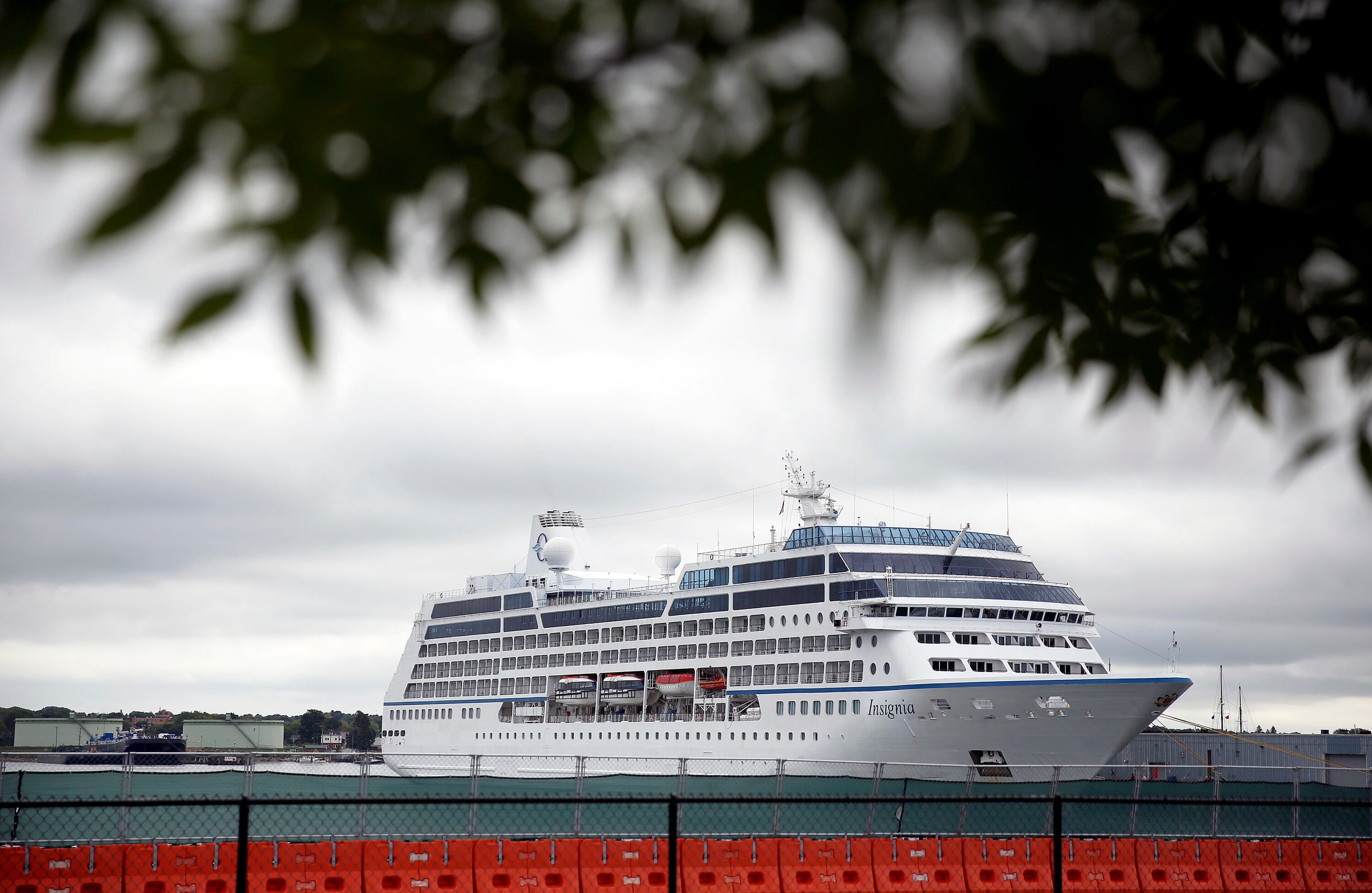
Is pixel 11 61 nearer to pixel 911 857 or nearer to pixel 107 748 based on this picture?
pixel 911 857

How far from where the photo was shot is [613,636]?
5209cm

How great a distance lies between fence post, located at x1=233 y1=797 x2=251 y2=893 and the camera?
7562 mm

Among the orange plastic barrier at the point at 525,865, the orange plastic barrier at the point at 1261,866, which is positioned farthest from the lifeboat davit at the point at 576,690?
the orange plastic barrier at the point at 525,865

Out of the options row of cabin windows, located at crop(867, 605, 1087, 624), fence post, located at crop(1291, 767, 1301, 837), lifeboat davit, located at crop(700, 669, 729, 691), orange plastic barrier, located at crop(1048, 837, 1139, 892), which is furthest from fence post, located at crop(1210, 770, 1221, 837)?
lifeboat davit, located at crop(700, 669, 729, 691)

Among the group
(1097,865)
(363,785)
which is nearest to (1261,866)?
(1097,865)

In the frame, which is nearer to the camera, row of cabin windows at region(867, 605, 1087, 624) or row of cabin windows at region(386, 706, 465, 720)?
row of cabin windows at region(867, 605, 1087, 624)

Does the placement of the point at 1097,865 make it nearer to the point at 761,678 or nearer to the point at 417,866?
the point at 417,866

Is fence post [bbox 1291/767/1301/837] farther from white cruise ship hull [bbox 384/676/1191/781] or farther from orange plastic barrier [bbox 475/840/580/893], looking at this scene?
white cruise ship hull [bbox 384/676/1191/781]

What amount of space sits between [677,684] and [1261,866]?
3440cm

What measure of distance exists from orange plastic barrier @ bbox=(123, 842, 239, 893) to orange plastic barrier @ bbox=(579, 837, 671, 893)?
3.38m

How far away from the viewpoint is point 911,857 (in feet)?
44.6

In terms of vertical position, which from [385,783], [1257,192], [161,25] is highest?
[1257,192]

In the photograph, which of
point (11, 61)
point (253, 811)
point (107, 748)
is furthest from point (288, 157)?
point (107, 748)

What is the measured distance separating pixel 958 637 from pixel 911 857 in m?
27.1
